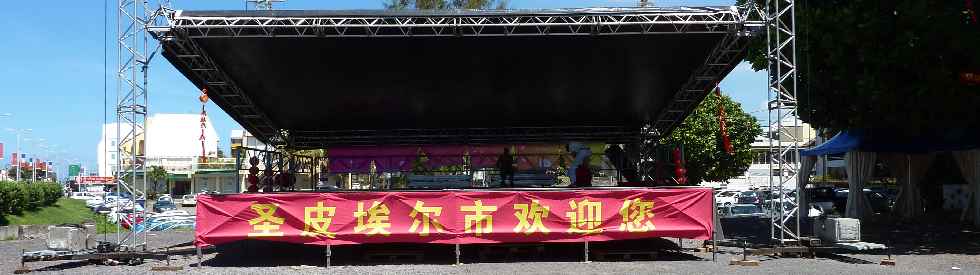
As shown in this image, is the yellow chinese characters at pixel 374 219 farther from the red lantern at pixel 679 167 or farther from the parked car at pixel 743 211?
the parked car at pixel 743 211

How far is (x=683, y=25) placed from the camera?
12594mm

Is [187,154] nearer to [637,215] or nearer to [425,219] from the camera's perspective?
[425,219]

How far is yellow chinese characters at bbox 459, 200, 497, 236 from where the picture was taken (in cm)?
1255

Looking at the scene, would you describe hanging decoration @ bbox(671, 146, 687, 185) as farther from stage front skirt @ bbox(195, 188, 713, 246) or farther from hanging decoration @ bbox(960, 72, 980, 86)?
hanging decoration @ bbox(960, 72, 980, 86)

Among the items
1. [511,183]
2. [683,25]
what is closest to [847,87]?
[683,25]

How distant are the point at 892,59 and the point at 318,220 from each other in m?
11.0

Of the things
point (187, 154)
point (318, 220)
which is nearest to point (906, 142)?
point (318, 220)

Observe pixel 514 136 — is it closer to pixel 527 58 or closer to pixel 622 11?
pixel 527 58

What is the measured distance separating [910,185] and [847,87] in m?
9.29

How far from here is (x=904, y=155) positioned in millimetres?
24297

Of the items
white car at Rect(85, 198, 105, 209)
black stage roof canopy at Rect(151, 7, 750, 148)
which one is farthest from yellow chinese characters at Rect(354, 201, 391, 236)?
white car at Rect(85, 198, 105, 209)

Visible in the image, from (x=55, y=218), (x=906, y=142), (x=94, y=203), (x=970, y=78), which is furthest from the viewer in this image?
(x=94, y=203)

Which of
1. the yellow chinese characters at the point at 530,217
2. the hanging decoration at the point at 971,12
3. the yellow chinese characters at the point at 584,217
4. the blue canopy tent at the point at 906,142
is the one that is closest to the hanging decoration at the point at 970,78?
the hanging decoration at the point at 971,12

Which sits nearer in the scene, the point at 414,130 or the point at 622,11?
the point at 622,11
